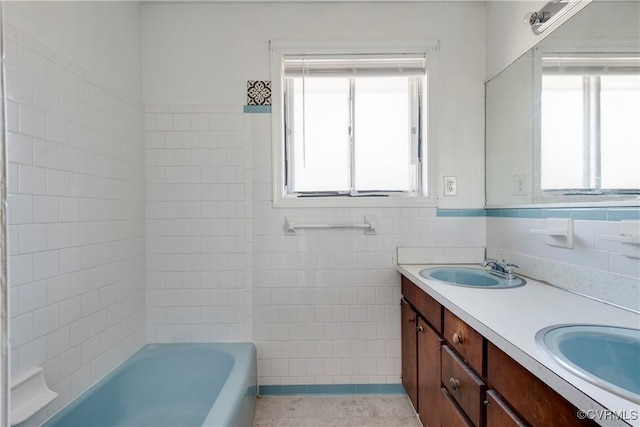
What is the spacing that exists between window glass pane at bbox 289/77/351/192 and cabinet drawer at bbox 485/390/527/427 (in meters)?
1.41

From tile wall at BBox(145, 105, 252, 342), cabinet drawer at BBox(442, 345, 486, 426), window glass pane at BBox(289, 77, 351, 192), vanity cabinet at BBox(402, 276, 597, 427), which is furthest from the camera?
window glass pane at BBox(289, 77, 351, 192)

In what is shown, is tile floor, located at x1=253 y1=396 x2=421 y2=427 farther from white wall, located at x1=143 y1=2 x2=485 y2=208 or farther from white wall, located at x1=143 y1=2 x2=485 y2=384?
white wall, located at x1=143 y1=2 x2=485 y2=208

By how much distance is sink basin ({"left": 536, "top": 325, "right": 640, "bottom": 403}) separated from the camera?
815mm

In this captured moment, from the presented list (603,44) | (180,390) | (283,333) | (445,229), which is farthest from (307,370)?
(603,44)

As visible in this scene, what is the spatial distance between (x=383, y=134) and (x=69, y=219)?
1.79 metres

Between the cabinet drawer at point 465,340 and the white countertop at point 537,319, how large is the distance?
0.16 feet

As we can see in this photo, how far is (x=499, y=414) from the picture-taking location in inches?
33.8

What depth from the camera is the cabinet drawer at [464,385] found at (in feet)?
3.16

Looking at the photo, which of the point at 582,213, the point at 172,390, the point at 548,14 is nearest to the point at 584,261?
the point at 582,213

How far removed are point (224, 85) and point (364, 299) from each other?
1660mm

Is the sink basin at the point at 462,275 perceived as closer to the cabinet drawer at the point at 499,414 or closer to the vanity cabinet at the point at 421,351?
the vanity cabinet at the point at 421,351

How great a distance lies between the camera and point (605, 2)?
1.13 meters

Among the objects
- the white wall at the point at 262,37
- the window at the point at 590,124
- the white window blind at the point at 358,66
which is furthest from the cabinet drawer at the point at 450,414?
the white window blind at the point at 358,66

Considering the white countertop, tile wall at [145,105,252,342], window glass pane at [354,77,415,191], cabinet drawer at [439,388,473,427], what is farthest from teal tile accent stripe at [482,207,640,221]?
tile wall at [145,105,252,342]
